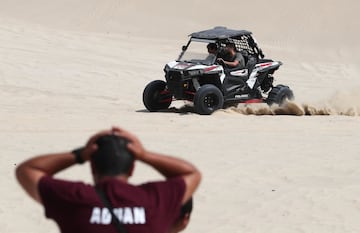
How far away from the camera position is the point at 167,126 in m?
11.6

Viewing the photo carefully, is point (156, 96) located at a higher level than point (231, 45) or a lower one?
lower

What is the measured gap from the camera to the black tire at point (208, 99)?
489 inches

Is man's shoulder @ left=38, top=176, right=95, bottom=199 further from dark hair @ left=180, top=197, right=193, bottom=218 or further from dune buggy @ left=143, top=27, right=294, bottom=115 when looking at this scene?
dune buggy @ left=143, top=27, right=294, bottom=115

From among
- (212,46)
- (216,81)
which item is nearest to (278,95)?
(216,81)

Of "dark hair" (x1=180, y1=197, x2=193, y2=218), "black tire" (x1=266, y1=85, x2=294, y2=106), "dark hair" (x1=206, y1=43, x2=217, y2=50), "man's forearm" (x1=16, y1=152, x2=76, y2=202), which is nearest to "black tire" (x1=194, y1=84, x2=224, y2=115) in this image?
"dark hair" (x1=206, y1=43, x2=217, y2=50)

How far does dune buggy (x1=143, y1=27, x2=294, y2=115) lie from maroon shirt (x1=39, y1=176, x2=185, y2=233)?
31.2 ft

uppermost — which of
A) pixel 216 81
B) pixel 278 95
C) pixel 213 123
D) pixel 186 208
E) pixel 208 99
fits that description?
pixel 186 208

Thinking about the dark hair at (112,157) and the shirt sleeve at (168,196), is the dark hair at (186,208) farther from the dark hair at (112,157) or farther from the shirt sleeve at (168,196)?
the dark hair at (112,157)

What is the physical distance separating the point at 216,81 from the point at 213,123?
127cm

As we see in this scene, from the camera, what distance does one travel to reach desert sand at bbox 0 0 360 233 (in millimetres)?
7363

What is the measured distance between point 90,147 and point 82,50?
1989cm

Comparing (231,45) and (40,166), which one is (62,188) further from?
(231,45)

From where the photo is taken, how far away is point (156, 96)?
1334cm

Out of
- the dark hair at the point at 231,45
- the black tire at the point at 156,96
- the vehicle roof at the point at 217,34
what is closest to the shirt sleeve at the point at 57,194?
the vehicle roof at the point at 217,34
